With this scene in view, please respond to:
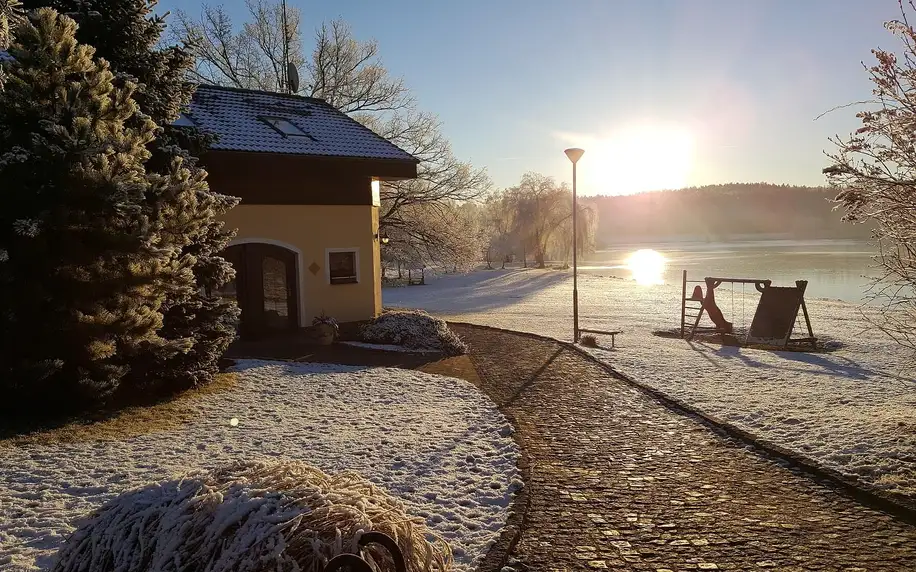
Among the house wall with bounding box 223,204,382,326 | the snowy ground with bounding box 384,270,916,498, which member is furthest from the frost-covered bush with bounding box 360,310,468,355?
the snowy ground with bounding box 384,270,916,498

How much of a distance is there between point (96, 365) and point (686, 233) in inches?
4819

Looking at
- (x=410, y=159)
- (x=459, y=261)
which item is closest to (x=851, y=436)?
(x=410, y=159)

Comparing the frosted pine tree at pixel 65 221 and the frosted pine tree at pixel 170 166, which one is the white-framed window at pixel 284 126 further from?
the frosted pine tree at pixel 65 221

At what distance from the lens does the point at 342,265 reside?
15.0 meters

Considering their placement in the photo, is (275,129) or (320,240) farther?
(275,129)

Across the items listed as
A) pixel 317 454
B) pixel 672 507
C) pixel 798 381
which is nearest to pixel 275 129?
pixel 317 454

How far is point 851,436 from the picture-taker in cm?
634

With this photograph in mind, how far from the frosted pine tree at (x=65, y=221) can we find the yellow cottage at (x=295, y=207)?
604 cm

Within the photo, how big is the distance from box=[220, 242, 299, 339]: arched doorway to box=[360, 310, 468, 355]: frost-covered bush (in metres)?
2.12

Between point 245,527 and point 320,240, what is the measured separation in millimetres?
12523

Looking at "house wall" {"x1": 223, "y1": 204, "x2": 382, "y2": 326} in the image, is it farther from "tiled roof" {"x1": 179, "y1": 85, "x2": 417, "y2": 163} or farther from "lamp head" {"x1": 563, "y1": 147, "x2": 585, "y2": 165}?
"lamp head" {"x1": 563, "y1": 147, "x2": 585, "y2": 165}

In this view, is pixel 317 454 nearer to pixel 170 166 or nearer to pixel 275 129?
pixel 170 166

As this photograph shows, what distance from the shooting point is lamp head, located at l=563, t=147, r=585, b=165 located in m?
13.1

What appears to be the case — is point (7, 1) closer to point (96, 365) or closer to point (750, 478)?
point (96, 365)
